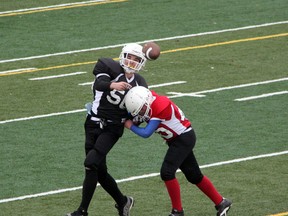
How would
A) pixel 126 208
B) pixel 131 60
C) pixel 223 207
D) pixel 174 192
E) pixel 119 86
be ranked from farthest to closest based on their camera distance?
1. pixel 126 208
2. pixel 223 207
3. pixel 131 60
4. pixel 174 192
5. pixel 119 86

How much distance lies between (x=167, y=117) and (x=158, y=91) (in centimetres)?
699

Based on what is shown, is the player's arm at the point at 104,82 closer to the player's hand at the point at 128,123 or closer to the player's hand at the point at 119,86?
the player's hand at the point at 119,86

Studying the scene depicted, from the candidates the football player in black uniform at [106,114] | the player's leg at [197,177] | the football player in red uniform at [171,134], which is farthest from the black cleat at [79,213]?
the player's leg at [197,177]

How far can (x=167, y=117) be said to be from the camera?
11.4m

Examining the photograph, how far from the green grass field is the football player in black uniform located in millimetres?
656

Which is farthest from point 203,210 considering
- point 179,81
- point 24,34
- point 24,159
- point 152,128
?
point 24,34

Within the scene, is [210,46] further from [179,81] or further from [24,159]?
[24,159]

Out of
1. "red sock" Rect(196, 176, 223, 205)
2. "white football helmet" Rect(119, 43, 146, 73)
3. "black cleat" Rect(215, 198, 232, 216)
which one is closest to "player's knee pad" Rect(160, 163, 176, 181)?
"red sock" Rect(196, 176, 223, 205)

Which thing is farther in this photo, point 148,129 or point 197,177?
point 197,177

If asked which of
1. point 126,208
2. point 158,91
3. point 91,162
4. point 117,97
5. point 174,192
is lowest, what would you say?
point 158,91

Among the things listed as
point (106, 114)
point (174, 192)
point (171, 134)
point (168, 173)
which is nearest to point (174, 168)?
point (168, 173)

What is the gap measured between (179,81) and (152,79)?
21.3 inches

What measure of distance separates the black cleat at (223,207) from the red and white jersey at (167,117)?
89cm

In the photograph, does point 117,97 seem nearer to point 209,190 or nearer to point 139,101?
point 139,101
